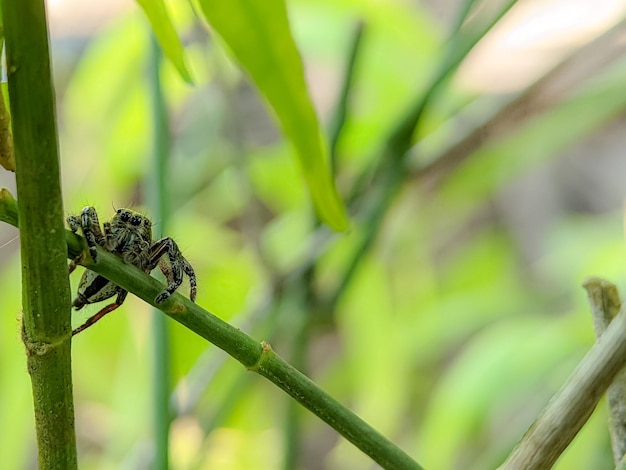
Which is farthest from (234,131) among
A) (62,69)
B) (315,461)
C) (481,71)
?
(315,461)

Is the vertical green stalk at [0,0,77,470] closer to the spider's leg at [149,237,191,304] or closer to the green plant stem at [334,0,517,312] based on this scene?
the spider's leg at [149,237,191,304]

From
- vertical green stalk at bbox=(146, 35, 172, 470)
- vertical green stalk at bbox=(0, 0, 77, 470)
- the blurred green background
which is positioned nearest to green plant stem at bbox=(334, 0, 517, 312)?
the blurred green background

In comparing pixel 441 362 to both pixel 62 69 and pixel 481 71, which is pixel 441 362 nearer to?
pixel 481 71

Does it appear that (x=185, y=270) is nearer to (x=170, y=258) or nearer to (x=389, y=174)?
(x=170, y=258)

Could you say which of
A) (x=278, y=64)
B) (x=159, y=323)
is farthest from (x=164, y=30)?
(x=159, y=323)

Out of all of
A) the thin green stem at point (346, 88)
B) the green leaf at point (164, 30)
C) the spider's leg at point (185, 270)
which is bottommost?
the spider's leg at point (185, 270)

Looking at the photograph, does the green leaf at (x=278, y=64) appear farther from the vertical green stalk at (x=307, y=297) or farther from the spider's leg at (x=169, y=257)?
the vertical green stalk at (x=307, y=297)

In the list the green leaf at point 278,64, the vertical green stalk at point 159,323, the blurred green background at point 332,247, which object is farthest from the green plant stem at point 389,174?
the green leaf at point 278,64
